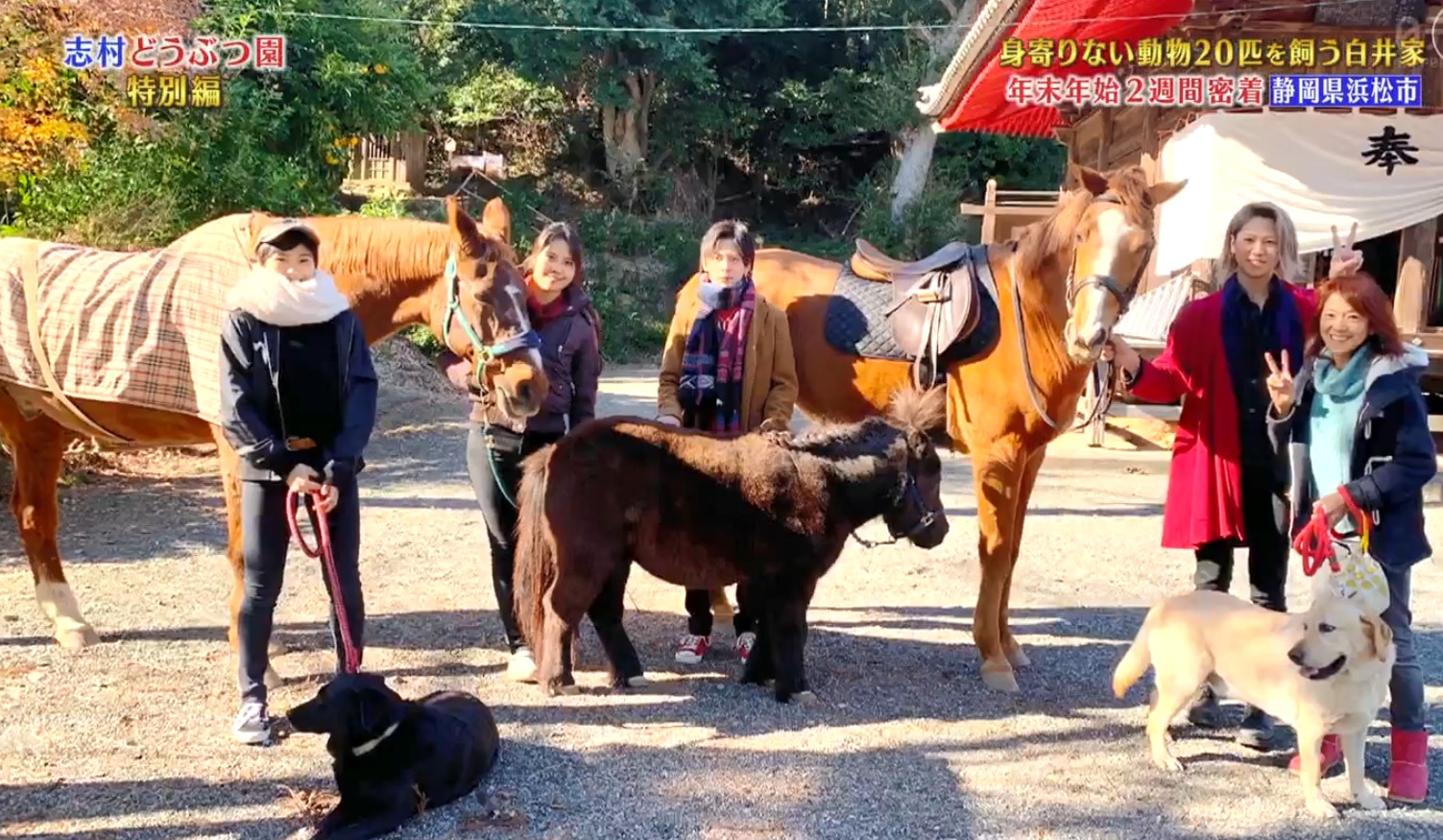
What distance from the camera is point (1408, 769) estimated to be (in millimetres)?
3430

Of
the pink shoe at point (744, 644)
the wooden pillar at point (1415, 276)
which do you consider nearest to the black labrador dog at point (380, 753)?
the pink shoe at point (744, 644)

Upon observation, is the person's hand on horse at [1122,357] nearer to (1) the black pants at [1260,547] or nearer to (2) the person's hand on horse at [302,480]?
(1) the black pants at [1260,547]

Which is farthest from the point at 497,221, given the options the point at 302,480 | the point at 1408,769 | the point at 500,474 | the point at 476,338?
the point at 1408,769

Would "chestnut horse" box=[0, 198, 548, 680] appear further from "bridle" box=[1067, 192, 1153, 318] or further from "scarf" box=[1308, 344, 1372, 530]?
"scarf" box=[1308, 344, 1372, 530]

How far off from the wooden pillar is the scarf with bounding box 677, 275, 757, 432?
8.01 meters

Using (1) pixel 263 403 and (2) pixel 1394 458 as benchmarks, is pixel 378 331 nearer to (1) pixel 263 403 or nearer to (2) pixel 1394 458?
(1) pixel 263 403

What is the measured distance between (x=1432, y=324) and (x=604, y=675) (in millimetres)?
9873

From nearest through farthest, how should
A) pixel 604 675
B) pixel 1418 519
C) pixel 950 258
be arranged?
pixel 1418 519
pixel 604 675
pixel 950 258

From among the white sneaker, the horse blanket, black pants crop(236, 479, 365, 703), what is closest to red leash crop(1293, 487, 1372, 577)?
the white sneaker

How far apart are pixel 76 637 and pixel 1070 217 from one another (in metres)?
4.53

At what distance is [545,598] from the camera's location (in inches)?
160

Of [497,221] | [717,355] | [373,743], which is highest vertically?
[497,221]

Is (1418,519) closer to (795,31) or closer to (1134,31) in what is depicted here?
(1134,31)

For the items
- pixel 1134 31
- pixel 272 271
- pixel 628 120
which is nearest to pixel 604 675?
pixel 272 271
